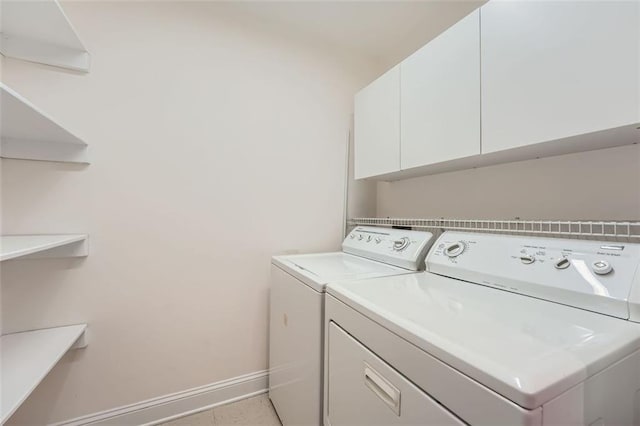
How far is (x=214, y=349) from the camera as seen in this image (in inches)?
62.8

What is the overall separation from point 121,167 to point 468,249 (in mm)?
1741

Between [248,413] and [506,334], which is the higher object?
[506,334]

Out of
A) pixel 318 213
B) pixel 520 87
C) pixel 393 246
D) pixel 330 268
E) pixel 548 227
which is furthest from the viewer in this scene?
pixel 318 213

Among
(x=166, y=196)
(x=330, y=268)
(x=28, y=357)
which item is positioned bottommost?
(x=28, y=357)

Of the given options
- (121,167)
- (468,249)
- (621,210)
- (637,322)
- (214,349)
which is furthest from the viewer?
(214,349)

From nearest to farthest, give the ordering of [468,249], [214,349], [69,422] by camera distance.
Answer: [468,249]
[69,422]
[214,349]

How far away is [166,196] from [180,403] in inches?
46.5

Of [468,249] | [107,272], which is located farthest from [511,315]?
[107,272]

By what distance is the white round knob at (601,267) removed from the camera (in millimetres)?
723

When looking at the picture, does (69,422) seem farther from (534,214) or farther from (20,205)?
(534,214)

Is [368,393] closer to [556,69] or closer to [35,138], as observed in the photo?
[556,69]

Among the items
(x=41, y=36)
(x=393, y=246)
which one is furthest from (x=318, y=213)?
(x=41, y=36)

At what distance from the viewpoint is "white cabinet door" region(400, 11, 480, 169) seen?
1.09m

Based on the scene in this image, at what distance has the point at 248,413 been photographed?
1.53m
